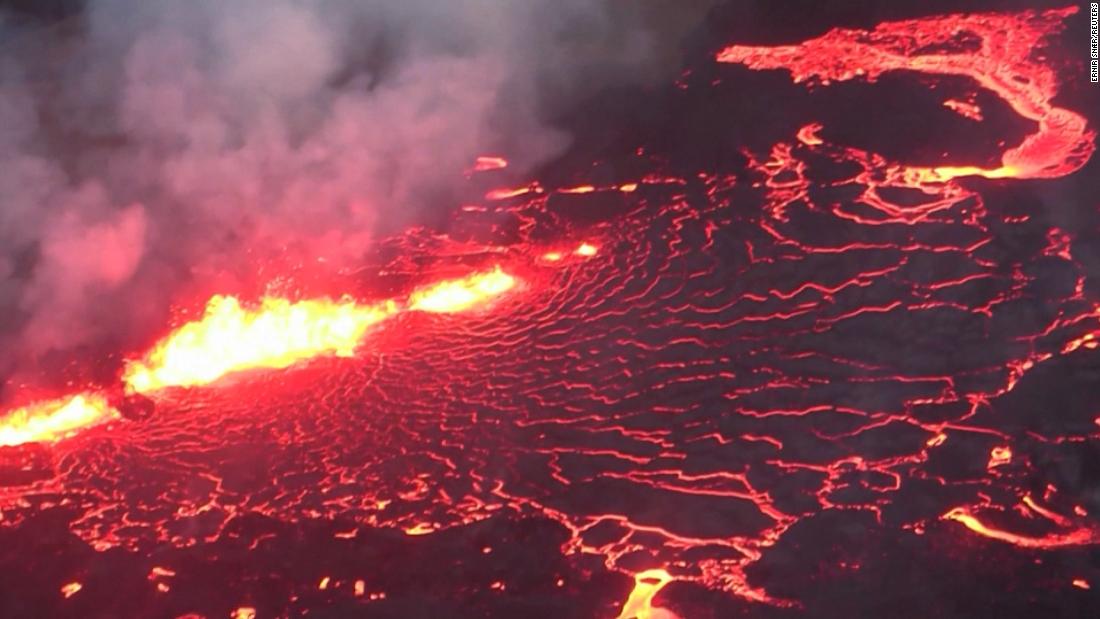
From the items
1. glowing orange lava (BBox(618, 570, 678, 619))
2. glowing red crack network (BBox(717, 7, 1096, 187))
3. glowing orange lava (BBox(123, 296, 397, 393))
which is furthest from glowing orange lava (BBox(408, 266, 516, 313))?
glowing red crack network (BBox(717, 7, 1096, 187))

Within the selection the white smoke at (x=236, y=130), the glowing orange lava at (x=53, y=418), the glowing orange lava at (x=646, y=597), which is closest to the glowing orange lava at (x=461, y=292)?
the white smoke at (x=236, y=130)

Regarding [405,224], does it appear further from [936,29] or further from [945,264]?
[936,29]

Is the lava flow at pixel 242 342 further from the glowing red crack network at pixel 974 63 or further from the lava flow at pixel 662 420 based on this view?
the glowing red crack network at pixel 974 63

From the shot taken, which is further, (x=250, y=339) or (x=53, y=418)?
(x=250, y=339)

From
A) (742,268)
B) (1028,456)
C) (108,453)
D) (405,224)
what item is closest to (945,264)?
(742,268)

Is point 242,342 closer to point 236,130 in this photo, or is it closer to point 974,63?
point 236,130

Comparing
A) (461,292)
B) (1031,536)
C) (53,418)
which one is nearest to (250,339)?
(53,418)

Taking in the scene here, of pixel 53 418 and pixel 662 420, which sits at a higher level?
pixel 53 418
